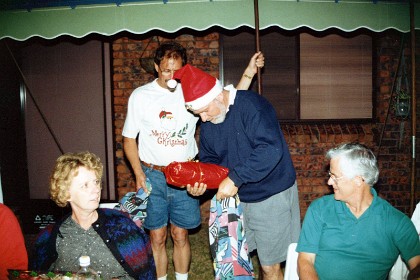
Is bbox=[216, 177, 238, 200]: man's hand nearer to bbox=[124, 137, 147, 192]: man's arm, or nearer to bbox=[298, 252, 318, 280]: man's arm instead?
bbox=[298, 252, 318, 280]: man's arm

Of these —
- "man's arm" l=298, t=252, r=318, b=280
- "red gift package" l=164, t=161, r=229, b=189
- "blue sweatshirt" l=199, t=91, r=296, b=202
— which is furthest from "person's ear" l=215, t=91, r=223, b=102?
"man's arm" l=298, t=252, r=318, b=280

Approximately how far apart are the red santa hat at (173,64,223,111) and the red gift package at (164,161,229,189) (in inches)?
16.8

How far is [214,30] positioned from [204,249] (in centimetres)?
285

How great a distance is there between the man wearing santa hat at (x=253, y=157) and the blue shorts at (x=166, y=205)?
56cm

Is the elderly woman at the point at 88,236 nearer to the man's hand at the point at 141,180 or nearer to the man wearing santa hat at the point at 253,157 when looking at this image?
the man wearing santa hat at the point at 253,157

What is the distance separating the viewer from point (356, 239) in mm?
2082

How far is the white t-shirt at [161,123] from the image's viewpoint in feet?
10.4

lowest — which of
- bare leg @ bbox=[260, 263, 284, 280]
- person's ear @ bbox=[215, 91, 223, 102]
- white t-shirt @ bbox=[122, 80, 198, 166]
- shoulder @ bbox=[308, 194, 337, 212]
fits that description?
bare leg @ bbox=[260, 263, 284, 280]

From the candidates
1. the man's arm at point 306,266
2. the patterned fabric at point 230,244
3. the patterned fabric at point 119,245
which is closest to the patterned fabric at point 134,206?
the patterned fabric at point 119,245

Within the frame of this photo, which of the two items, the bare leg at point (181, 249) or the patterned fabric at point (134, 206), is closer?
the patterned fabric at point (134, 206)

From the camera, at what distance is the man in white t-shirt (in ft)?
10.3

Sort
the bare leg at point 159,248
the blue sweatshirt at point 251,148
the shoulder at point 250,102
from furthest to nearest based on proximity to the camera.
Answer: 1. the bare leg at point 159,248
2. the shoulder at point 250,102
3. the blue sweatshirt at point 251,148

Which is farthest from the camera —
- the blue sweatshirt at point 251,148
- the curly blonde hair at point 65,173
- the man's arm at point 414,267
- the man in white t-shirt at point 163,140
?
the man in white t-shirt at point 163,140

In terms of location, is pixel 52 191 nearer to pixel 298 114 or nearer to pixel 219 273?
pixel 219 273
